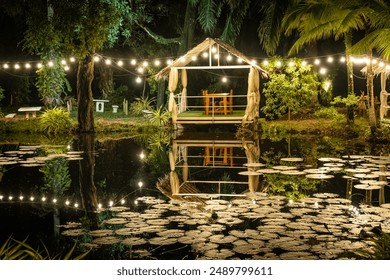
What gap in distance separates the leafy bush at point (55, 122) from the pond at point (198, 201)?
419 centimetres

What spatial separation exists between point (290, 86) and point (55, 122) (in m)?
8.00

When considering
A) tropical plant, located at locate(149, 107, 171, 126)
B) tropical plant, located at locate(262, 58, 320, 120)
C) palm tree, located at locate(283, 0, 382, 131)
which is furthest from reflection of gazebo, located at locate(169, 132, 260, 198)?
tropical plant, located at locate(262, 58, 320, 120)

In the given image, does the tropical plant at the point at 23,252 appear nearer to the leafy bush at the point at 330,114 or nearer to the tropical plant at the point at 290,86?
the leafy bush at the point at 330,114

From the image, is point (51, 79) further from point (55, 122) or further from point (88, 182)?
point (88, 182)

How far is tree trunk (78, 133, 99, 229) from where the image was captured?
758 cm

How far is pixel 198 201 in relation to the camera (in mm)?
8141

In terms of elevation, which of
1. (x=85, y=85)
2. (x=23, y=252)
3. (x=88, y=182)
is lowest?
(x=23, y=252)

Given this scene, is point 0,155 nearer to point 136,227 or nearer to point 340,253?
point 136,227

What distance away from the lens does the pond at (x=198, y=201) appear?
19.9 feet

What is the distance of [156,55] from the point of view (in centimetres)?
2488

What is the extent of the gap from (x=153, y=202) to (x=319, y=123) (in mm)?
11858

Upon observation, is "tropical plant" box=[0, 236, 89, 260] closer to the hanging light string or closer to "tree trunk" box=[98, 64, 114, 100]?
the hanging light string

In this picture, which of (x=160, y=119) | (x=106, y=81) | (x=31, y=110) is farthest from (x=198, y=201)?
(x=106, y=81)

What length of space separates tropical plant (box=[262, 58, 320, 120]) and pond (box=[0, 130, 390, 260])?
6.05 m
